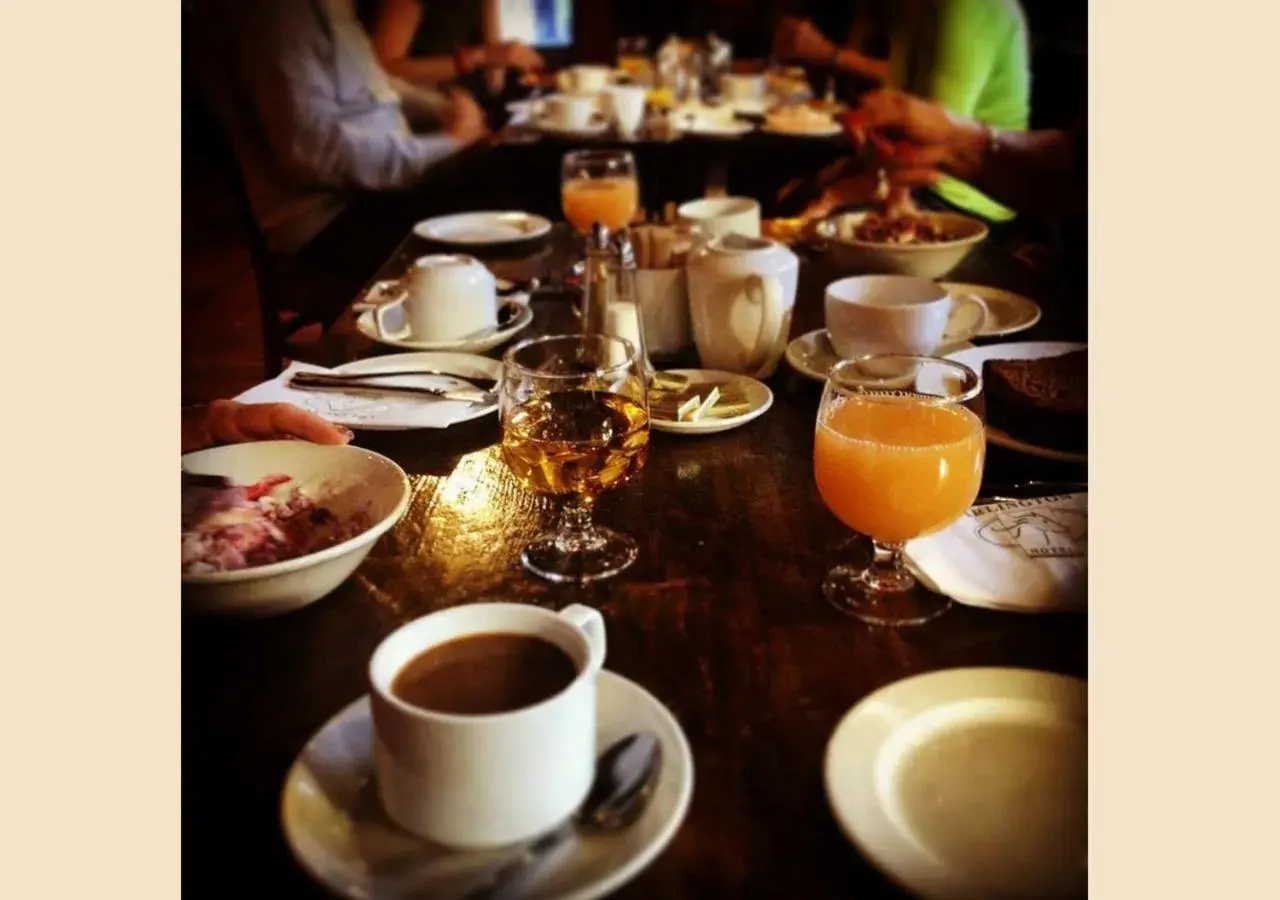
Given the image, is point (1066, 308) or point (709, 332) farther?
point (1066, 308)

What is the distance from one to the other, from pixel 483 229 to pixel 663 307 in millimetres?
894

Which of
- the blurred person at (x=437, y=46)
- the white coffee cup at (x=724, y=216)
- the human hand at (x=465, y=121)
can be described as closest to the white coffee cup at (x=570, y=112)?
the human hand at (x=465, y=121)

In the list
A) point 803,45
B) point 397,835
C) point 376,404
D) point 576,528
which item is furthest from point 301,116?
point 803,45

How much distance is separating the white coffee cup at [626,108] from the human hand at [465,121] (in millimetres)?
479

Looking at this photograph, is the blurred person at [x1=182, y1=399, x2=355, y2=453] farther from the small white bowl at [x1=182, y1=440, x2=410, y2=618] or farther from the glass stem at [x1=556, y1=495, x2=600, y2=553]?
the glass stem at [x1=556, y1=495, x2=600, y2=553]

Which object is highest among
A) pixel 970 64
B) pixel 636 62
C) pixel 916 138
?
pixel 636 62

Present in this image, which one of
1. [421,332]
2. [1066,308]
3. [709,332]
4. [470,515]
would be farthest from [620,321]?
[1066,308]

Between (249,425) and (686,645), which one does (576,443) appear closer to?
(686,645)

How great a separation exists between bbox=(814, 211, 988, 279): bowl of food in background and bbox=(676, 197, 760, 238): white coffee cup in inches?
5.7

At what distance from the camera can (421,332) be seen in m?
1.51

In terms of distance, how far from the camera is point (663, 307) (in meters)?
1.44

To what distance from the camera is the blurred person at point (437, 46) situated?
4.80m
